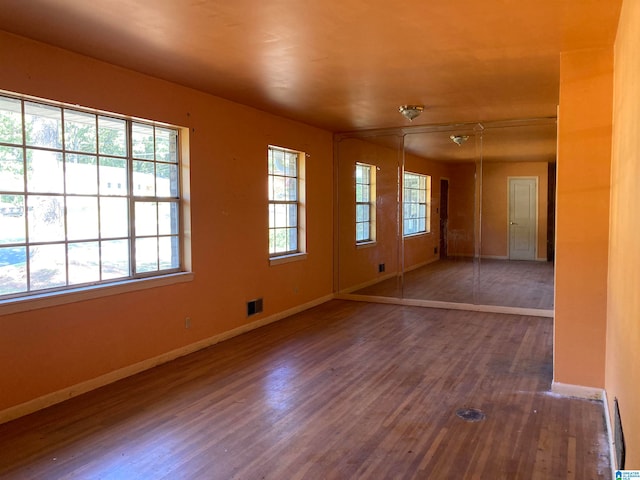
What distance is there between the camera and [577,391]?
3588 millimetres

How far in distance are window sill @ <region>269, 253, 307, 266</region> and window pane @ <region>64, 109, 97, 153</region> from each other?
2607 millimetres

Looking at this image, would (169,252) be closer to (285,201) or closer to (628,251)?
(285,201)

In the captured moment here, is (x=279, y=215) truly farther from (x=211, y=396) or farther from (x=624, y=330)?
(x=624, y=330)

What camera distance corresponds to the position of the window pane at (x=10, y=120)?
10.5 feet

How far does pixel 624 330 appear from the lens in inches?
87.9

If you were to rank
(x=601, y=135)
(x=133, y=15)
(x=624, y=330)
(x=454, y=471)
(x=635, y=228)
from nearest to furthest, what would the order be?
1. (x=635, y=228)
2. (x=624, y=330)
3. (x=454, y=471)
4. (x=133, y=15)
5. (x=601, y=135)

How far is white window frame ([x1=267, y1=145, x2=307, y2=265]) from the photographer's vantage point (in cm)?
598

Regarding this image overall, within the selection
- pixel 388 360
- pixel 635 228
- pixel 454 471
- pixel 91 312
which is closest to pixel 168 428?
pixel 91 312

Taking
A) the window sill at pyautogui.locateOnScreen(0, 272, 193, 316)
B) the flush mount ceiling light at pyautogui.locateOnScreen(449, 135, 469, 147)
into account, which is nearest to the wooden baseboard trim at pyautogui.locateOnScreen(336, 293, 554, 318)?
the flush mount ceiling light at pyautogui.locateOnScreen(449, 135, 469, 147)

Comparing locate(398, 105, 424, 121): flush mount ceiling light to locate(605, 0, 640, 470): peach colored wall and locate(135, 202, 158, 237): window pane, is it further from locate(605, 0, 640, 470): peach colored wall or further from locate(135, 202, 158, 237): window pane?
locate(135, 202, 158, 237): window pane

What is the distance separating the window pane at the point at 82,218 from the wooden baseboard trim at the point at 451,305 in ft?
14.0

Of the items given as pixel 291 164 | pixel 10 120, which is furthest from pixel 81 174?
pixel 291 164

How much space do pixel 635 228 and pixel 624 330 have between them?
1.89ft

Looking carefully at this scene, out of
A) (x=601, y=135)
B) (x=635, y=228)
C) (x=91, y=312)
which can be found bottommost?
(x=91, y=312)
